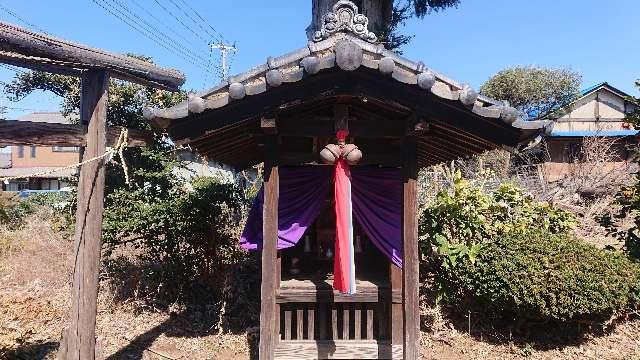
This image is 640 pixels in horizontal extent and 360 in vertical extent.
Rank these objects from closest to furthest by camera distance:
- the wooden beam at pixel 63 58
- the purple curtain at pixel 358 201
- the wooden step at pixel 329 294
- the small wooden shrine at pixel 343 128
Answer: the wooden beam at pixel 63 58 → the small wooden shrine at pixel 343 128 → the wooden step at pixel 329 294 → the purple curtain at pixel 358 201

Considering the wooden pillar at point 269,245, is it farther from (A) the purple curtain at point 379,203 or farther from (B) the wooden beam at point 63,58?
(B) the wooden beam at point 63,58

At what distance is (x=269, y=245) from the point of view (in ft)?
16.0

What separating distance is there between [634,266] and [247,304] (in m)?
6.27

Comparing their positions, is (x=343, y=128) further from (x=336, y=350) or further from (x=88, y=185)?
(x=88, y=185)

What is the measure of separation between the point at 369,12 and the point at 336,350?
8553mm

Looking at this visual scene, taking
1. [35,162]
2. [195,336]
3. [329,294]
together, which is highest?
[35,162]

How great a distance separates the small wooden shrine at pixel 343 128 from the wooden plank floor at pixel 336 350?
12 millimetres

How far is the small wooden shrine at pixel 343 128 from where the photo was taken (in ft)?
13.4

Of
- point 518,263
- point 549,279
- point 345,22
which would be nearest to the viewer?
point 345,22

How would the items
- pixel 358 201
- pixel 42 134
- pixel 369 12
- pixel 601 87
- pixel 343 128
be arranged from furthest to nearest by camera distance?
pixel 601 87 < pixel 369 12 < pixel 358 201 < pixel 343 128 < pixel 42 134

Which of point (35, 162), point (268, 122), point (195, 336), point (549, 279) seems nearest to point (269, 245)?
point (268, 122)

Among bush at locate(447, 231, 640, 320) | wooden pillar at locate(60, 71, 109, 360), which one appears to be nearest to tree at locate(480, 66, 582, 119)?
bush at locate(447, 231, 640, 320)

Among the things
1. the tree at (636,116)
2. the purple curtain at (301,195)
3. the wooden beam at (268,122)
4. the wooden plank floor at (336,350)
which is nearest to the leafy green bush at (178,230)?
the purple curtain at (301,195)

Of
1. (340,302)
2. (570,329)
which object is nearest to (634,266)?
(570,329)
